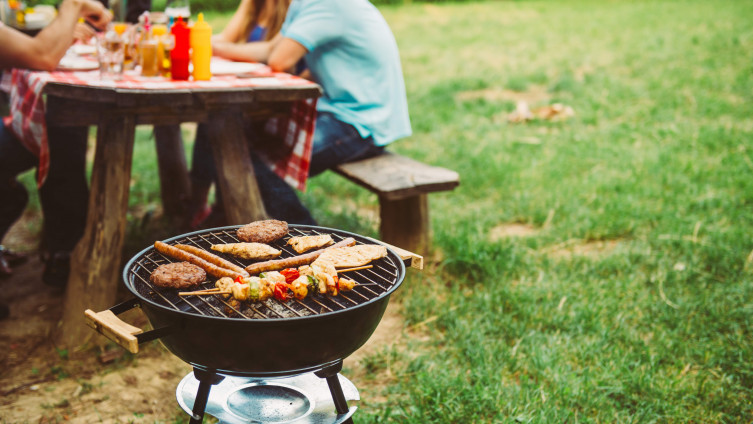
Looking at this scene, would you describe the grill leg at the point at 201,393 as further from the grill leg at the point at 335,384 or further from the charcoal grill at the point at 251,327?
the grill leg at the point at 335,384

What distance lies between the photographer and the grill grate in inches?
80.0

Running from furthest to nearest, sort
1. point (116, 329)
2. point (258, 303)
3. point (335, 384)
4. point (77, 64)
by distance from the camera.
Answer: point (77, 64)
point (335, 384)
point (258, 303)
point (116, 329)

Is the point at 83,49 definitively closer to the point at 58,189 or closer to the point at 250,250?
the point at 58,189

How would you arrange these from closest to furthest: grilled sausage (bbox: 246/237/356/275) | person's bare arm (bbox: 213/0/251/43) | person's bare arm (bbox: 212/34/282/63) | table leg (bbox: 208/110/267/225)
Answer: grilled sausage (bbox: 246/237/356/275), table leg (bbox: 208/110/267/225), person's bare arm (bbox: 212/34/282/63), person's bare arm (bbox: 213/0/251/43)

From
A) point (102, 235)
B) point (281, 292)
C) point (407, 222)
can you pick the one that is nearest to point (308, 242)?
point (281, 292)

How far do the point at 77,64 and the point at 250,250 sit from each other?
2063mm

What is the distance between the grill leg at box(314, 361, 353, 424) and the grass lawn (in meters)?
0.53

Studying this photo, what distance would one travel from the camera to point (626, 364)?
3127mm

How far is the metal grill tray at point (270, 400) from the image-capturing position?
227 cm

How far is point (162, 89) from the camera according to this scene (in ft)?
9.85

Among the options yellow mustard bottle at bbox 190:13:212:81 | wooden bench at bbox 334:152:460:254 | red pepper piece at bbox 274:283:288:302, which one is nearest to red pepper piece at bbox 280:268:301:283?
red pepper piece at bbox 274:283:288:302

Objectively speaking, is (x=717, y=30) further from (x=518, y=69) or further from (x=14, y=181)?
(x=14, y=181)

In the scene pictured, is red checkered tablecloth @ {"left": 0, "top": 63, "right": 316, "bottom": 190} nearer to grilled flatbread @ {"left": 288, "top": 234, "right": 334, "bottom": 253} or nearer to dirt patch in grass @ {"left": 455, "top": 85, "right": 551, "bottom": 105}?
grilled flatbread @ {"left": 288, "top": 234, "right": 334, "bottom": 253}

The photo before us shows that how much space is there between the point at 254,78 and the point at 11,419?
75.5 inches
